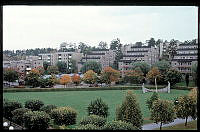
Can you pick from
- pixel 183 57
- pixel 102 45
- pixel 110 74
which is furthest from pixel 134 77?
pixel 183 57

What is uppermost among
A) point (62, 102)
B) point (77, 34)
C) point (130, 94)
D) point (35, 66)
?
point (77, 34)

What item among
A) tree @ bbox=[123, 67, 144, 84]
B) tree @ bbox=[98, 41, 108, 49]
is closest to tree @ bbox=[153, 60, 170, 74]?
tree @ bbox=[123, 67, 144, 84]

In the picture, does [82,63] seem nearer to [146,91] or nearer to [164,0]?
[146,91]

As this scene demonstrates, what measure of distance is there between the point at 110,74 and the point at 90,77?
69 cm

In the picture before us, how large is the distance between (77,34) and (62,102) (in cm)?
215

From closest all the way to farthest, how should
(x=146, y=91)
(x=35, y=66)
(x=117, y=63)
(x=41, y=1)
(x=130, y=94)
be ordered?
(x=41, y=1)
(x=130, y=94)
(x=35, y=66)
(x=117, y=63)
(x=146, y=91)

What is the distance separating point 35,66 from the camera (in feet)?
17.5

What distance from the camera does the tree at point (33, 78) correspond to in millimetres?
5590

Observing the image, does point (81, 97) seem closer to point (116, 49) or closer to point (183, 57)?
point (116, 49)

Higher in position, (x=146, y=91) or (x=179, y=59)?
(x=179, y=59)

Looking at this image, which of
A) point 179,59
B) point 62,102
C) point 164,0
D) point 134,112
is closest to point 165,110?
point 134,112

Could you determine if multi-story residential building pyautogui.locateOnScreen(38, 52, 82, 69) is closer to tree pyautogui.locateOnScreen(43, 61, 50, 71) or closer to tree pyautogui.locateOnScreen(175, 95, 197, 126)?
tree pyautogui.locateOnScreen(43, 61, 50, 71)

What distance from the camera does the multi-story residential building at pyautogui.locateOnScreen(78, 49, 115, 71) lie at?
207 inches

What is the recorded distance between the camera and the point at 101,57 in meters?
5.59
